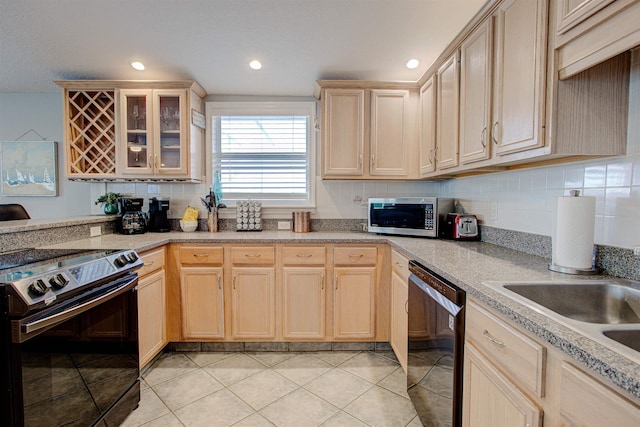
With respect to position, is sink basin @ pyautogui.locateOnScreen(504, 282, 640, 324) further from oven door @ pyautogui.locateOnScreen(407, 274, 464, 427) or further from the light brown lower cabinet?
the light brown lower cabinet

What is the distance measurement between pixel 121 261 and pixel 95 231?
104 cm

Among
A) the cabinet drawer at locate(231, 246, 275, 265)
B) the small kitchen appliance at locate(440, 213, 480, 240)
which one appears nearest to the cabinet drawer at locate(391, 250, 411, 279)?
the small kitchen appliance at locate(440, 213, 480, 240)

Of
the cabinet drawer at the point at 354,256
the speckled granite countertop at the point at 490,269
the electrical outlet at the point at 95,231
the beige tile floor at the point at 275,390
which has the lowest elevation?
the beige tile floor at the point at 275,390

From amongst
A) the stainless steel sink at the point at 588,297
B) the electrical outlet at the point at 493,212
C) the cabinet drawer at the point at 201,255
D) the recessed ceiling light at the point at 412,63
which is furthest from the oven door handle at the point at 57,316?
the recessed ceiling light at the point at 412,63

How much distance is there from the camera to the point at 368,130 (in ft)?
8.67

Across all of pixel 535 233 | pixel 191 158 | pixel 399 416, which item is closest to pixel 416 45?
pixel 535 233

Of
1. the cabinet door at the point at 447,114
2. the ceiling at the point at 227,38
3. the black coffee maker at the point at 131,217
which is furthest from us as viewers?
the black coffee maker at the point at 131,217

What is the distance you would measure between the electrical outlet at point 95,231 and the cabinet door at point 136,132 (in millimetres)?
509

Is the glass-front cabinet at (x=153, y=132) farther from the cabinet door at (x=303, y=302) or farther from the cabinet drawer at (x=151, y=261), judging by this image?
the cabinet door at (x=303, y=302)

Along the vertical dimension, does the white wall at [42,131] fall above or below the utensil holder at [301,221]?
above

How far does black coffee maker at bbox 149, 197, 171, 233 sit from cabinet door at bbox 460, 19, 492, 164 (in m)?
2.43

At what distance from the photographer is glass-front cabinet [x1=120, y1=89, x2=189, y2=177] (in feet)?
8.64

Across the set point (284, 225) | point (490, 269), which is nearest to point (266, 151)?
point (284, 225)

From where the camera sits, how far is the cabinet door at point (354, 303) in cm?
241
